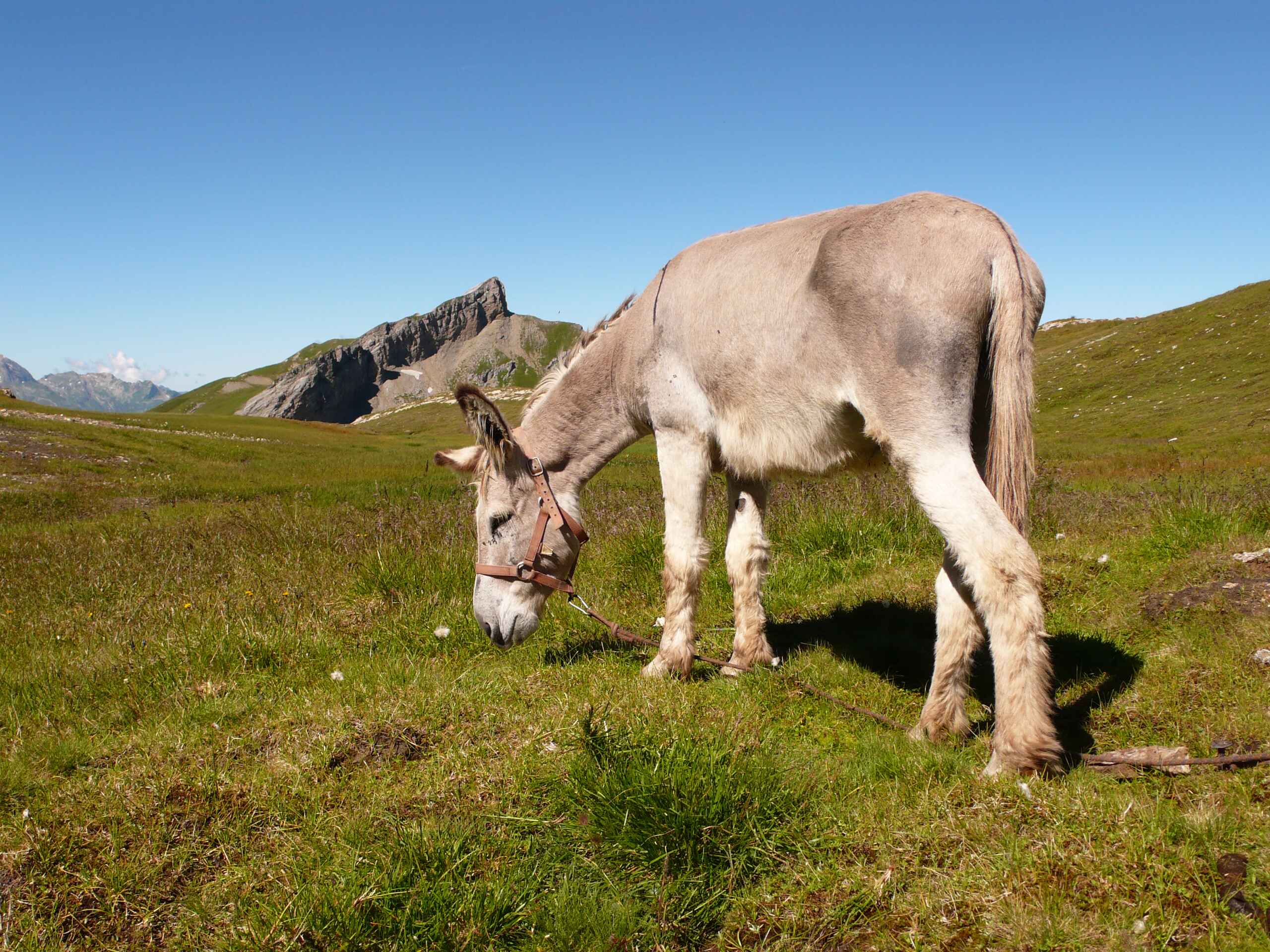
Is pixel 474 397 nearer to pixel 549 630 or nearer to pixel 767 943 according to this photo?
pixel 549 630

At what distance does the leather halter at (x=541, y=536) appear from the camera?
5.12 m

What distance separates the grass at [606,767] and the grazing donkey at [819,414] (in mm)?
545

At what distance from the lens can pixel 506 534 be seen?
5.24m

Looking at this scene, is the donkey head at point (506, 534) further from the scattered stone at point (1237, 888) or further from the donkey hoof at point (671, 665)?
the scattered stone at point (1237, 888)

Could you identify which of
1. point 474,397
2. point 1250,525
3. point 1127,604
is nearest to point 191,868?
point 474,397

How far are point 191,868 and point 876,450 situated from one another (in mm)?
3855

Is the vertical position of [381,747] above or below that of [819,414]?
below

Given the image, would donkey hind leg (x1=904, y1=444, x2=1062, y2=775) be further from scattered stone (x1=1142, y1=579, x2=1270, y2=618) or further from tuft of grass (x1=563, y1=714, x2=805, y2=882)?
scattered stone (x1=1142, y1=579, x2=1270, y2=618)

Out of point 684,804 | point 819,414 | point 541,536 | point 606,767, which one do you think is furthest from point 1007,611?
point 541,536

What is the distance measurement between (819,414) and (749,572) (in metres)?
1.59

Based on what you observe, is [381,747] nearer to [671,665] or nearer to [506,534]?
[506,534]

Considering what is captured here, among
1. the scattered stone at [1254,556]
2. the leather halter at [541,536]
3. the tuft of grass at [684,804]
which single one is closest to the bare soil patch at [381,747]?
the tuft of grass at [684,804]

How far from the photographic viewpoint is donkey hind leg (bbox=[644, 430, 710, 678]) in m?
4.83

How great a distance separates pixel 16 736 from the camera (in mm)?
4180
